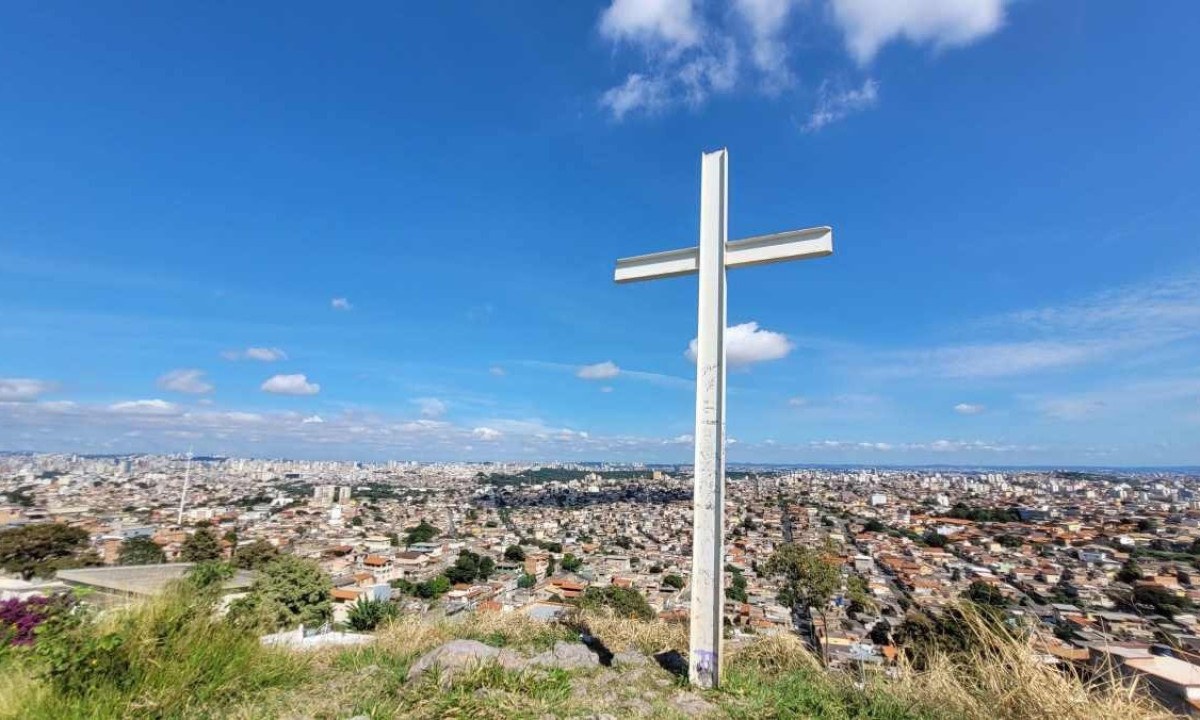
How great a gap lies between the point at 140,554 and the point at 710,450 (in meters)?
22.7

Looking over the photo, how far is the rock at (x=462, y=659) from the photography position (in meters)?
2.88

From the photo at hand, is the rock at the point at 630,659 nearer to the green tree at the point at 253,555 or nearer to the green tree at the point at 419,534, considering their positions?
the green tree at the point at 253,555

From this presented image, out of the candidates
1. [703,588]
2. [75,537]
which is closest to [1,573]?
[75,537]

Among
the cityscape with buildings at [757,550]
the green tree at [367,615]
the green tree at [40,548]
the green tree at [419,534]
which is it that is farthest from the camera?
the green tree at [419,534]

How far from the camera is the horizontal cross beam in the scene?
3443 millimetres

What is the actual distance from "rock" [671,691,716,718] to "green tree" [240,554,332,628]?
6.82 m

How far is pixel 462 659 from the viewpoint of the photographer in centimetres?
302

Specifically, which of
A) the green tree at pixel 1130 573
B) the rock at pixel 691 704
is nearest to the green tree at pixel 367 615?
the rock at pixel 691 704

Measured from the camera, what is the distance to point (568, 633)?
4.27m

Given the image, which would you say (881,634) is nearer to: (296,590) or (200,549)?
(296,590)

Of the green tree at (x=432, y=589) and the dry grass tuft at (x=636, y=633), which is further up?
the dry grass tuft at (x=636, y=633)

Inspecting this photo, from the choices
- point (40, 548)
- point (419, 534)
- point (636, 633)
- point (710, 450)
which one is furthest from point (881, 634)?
point (419, 534)

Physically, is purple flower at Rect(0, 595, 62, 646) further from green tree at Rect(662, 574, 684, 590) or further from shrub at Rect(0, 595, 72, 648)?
green tree at Rect(662, 574, 684, 590)

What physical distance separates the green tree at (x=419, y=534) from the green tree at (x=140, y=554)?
13798mm
